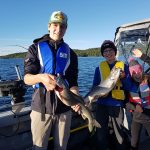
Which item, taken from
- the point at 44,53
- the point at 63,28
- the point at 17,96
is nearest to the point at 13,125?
the point at 17,96

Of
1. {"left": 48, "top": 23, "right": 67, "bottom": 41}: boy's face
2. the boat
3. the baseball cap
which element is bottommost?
the boat

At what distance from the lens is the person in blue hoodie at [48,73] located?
358 cm

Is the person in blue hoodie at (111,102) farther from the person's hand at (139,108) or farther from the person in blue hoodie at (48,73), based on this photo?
the person in blue hoodie at (48,73)

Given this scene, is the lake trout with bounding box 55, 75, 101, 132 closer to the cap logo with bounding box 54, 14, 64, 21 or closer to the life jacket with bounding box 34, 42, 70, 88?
the life jacket with bounding box 34, 42, 70, 88

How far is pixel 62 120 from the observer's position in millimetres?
3748

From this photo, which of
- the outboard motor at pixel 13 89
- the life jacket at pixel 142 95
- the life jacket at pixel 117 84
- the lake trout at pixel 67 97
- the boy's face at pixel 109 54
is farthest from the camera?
the outboard motor at pixel 13 89

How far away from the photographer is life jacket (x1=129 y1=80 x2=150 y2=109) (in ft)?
16.9

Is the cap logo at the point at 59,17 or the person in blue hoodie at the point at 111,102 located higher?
the cap logo at the point at 59,17

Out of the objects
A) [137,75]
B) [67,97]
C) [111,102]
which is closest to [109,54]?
[137,75]

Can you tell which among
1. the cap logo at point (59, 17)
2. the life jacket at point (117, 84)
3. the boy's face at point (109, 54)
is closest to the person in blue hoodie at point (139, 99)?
the life jacket at point (117, 84)

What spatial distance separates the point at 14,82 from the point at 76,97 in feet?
10.1

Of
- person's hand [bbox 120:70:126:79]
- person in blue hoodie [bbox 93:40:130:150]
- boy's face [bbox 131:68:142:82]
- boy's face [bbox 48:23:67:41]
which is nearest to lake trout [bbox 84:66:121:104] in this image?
A: person's hand [bbox 120:70:126:79]

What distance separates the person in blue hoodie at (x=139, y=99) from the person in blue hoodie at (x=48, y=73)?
1787 millimetres

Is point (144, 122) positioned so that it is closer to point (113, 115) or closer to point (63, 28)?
point (113, 115)
